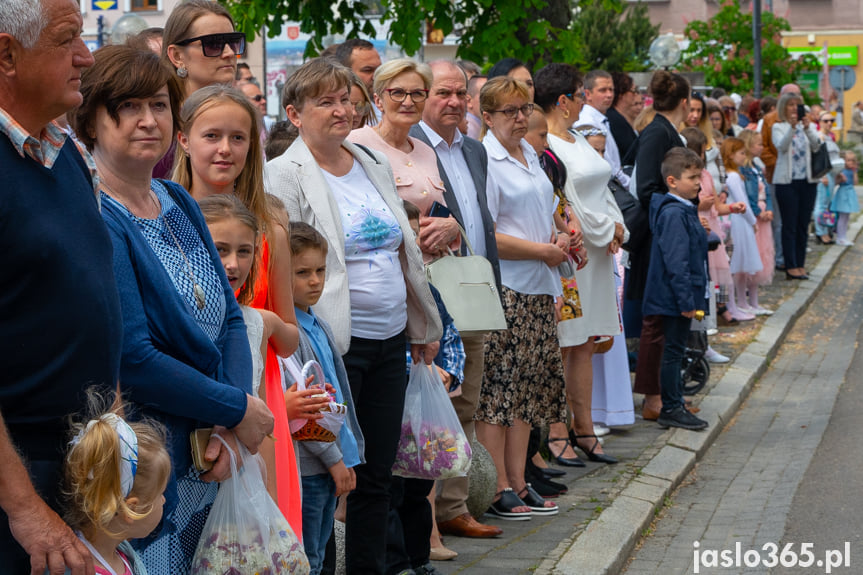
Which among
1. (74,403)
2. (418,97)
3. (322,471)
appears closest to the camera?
(74,403)

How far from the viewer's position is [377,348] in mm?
4785

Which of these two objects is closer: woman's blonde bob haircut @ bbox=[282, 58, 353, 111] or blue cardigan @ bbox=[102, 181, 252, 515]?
blue cardigan @ bbox=[102, 181, 252, 515]

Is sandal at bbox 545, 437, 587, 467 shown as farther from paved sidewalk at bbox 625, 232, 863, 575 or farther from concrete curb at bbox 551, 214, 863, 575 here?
paved sidewalk at bbox 625, 232, 863, 575

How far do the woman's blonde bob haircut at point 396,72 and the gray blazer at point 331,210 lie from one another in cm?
74

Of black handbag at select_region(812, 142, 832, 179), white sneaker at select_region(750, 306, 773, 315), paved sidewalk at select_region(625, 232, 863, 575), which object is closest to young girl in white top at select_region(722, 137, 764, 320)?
white sneaker at select_region(750, 306, 773, 315)

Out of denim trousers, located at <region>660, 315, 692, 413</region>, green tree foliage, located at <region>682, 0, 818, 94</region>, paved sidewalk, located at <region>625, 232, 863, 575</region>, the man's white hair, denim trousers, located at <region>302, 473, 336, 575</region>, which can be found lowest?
paved sidewalk, located at <region>625, 232, 863, 575</region>

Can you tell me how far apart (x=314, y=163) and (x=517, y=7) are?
8.83 m

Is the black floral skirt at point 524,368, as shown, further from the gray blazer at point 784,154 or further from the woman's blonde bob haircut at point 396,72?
the gray blazer at point 784,154

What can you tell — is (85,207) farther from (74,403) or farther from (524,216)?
(524,216)

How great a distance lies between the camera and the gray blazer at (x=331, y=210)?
457cm

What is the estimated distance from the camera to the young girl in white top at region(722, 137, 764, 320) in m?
13.3

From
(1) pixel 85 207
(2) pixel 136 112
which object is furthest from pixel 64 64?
(2) pixel 136 112

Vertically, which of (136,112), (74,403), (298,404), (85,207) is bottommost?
(298,404)

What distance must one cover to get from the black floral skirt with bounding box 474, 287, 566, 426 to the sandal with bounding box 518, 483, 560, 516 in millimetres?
376
